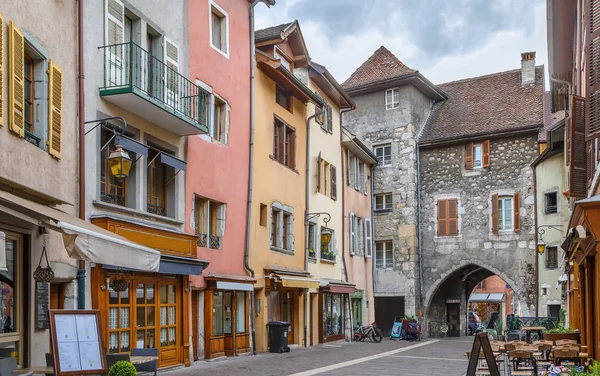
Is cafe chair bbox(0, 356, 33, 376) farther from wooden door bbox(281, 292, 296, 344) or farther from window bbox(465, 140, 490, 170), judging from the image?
window bbox(465, 140, 490, 170)

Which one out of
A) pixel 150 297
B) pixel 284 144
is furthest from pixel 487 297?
pixel 150 297

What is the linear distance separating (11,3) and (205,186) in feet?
25.7

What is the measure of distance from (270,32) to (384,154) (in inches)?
452

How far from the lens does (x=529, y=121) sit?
99.8 ft

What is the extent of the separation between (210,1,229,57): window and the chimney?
18.4m

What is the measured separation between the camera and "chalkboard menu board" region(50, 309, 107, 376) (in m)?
8.08

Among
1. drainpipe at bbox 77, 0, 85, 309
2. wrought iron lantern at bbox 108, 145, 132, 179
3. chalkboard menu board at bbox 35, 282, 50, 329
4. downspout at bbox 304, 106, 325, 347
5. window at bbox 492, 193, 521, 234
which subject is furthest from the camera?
window at bbox 492, 193, 521, 234

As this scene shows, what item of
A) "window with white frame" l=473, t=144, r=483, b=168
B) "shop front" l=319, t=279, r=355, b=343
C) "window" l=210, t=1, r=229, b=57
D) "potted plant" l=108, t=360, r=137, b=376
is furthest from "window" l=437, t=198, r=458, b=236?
"potted plant" l=108, t=360, r=137, b=376

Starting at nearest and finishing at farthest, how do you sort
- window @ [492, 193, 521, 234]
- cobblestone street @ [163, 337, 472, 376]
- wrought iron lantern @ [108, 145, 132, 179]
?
wrought iron lantern @ [108, 145, 132, 179] < cobblestone street @ [163, 337, 472, 376] < window @ [492, 193, 521, 234]

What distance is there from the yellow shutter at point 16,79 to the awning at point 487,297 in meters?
46.7

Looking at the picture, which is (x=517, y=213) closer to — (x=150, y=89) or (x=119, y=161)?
(x=150, y=89)

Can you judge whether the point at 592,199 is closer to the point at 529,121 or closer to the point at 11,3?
the point at 11,3

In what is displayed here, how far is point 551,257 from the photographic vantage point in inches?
1125

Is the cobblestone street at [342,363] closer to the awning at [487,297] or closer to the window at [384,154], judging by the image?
the window at [384,154]
